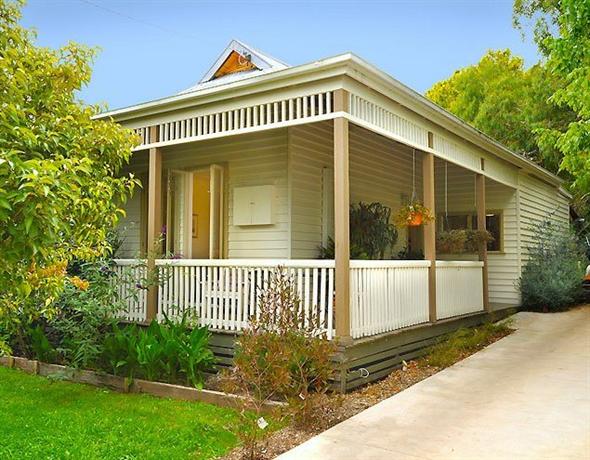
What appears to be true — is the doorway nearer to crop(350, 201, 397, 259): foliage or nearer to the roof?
crop(350, 201, 397, 259): foliage

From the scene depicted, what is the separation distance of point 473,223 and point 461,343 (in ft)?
18.9

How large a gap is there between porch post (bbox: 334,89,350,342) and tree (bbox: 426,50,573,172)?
5.59 m

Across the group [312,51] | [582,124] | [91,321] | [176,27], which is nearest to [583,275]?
[582,124]

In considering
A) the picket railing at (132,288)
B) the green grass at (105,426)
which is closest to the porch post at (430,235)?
the green grass at (105,426)

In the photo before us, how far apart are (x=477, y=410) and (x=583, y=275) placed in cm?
987

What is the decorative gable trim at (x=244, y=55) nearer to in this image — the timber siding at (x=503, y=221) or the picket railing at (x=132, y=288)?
the timber siding at (x=503, y=221)

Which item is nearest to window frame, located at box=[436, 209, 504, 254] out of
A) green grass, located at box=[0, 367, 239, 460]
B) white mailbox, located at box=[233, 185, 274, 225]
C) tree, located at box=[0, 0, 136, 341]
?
white mailbox, located at box=[233, 185, 274, 225]

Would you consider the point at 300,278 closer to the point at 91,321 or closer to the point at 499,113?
the point at 91,321

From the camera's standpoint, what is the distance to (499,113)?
2022cm

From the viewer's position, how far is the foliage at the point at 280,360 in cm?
462

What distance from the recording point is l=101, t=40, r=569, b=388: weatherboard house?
6.12m

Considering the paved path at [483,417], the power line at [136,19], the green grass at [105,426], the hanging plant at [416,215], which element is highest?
the power line at [136,19]

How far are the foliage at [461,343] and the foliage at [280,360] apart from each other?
9.32 feet

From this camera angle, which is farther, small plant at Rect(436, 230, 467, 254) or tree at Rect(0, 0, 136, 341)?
small plant at Rect(436, 230, 467, 254)
